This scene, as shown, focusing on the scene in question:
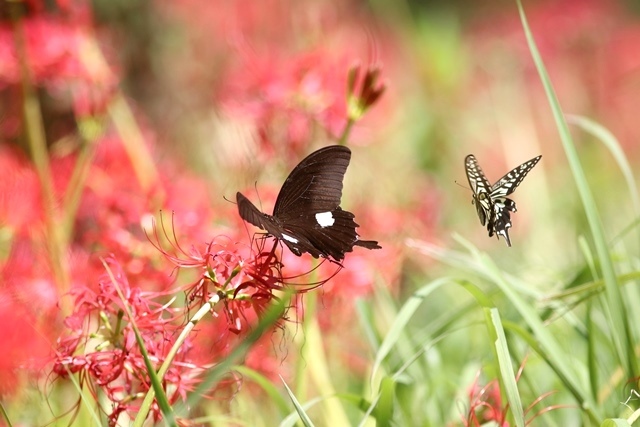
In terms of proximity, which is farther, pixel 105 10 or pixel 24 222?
pixel 105 10

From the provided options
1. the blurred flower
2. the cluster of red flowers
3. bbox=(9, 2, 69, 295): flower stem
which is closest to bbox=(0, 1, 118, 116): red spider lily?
the cluster of red flowers

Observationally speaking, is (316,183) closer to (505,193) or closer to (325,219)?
(325,219)

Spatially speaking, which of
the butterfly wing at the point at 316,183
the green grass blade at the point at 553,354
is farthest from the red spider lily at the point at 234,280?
the green grass blade at the point at 553,354

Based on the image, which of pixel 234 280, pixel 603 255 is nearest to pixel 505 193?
pixel 603 255

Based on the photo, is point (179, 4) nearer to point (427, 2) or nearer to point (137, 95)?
point (137, 95)

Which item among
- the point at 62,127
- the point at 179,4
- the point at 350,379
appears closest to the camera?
the point at 350,379

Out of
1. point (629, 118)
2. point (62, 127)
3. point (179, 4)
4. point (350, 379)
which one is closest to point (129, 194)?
point (350, 379)
